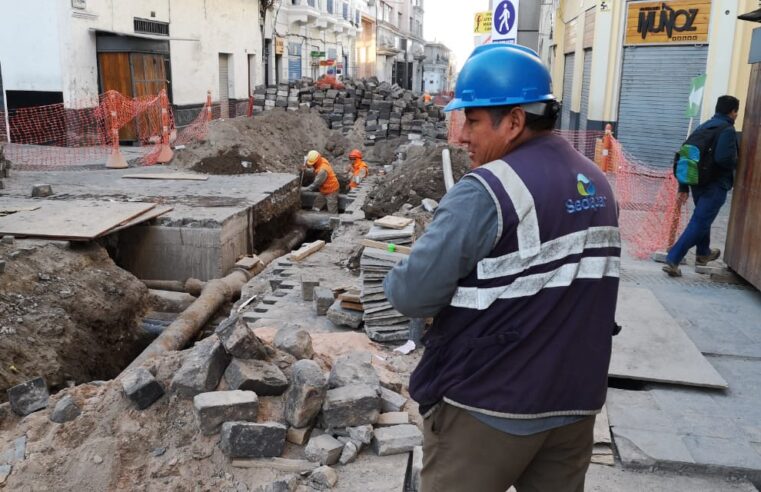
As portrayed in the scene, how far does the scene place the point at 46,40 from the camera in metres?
16.4

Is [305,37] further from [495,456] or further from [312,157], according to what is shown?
[495,456]

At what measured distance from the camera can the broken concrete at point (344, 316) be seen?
551 centimetres

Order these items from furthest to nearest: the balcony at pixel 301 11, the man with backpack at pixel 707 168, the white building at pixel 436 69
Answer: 1. the white building at pixel 436 69
2. the balcony at pixel 301 11
3. the man with backpack at pixel 707 168

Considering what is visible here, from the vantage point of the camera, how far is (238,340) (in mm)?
3861

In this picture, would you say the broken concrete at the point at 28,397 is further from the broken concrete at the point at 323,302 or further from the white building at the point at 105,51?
the white building at the point at 105,51

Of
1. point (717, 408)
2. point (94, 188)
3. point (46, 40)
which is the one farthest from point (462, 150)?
point (46, 40)

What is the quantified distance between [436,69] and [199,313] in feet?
216

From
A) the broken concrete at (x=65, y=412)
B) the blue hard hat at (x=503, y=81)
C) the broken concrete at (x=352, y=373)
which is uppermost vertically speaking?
the blue hard hat at (x=503, y=81)

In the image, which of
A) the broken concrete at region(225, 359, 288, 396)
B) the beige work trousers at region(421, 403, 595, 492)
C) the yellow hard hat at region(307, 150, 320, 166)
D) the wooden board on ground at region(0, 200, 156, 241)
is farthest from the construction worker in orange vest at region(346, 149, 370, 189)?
the beige work trousers at region(421, 403, 595, 492)

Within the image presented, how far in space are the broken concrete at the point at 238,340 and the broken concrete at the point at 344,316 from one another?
63.7 inches

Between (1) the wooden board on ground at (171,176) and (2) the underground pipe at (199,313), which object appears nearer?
(2) the underground pipe at (199,313)

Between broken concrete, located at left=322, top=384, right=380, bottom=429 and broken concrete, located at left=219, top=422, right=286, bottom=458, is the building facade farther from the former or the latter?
broken concrete, located at left=219, top=422, right=286, bottom=458

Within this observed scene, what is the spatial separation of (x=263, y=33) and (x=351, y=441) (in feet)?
98.8

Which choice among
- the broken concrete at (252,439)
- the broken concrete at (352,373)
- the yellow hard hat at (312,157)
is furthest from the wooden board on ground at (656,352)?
the yellow hard hat at (312,157)
